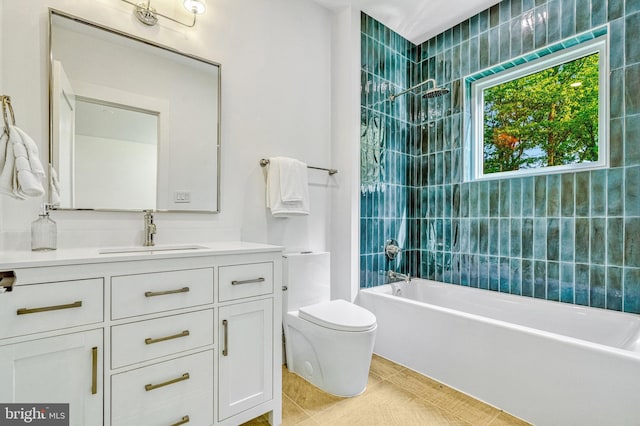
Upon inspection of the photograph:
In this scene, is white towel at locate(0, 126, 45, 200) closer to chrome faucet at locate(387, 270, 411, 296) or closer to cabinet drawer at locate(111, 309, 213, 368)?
A: cabinet drawer at locate(111, 309, 213, 368)

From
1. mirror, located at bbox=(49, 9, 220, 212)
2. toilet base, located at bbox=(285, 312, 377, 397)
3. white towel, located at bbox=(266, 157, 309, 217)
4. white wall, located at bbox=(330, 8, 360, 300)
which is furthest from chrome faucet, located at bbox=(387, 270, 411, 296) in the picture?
mirror, located at bbox=(49, 9, 220, 212)

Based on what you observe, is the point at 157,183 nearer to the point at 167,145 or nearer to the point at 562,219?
the point at 167,145

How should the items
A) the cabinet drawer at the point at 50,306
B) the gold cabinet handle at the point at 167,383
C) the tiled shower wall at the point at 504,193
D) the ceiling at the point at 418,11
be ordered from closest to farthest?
the cabinet drawer at the point at 50,306 < the gold cabinet handle at the point at 167,383 < the tiled shower wall at the point at 504,193 < the ceiling at the point at 418,11

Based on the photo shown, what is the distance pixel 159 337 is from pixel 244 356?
0.40 meters

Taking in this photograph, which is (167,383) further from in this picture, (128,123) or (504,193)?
(504,193)

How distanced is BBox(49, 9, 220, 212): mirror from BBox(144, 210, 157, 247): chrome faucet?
0.07 metres

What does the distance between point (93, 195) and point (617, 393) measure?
2491mm

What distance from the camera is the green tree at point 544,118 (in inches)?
81.7

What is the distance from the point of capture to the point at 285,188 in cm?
206

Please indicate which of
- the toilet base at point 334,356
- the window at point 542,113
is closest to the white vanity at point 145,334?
the toilet base at point 334,356

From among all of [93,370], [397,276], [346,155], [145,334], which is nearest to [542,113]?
[346,155]

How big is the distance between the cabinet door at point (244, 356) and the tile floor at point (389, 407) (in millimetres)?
232

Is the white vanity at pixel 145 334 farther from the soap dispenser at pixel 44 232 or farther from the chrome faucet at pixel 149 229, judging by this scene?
the chrome faucet at pixel 149 229

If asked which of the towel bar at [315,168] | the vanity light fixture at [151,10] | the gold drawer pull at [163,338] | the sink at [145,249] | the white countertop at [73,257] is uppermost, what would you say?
the vanity light fixture at [151,10]
